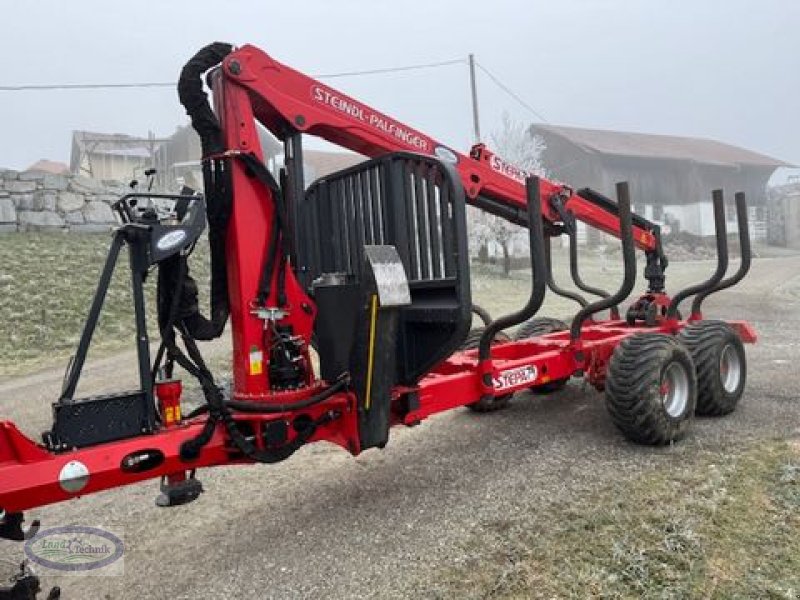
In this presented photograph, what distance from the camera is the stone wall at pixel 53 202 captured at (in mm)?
15359

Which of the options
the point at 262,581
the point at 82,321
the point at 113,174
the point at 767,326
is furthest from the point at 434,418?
the point at 113,174

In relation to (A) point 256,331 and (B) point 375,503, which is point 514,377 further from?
(A) point 256,331

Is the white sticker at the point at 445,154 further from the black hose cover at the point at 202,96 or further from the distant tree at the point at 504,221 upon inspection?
the distant tree at the point at 504,221

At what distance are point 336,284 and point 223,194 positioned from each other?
2.69 ft

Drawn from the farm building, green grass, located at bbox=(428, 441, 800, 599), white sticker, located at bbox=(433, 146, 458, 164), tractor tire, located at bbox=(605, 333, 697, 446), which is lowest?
green grass, located at bbox=(428, 441, 800, 599)

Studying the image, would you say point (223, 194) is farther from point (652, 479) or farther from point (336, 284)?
point (652, 479)

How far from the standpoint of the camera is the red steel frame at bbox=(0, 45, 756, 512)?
9.88 ft

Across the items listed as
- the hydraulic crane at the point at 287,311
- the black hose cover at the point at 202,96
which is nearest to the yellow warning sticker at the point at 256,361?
the hydraulic crane at the point at 287,311

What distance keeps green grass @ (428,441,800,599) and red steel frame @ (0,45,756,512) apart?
3.14ft

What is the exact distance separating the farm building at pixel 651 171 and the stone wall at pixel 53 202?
2898 centimetres

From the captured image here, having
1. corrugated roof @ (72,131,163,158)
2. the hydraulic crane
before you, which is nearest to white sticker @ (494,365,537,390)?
the hydraulic crane

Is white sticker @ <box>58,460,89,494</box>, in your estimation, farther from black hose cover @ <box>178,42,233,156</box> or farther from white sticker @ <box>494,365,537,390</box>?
white sticker @ <box>494,365,537,390</box>

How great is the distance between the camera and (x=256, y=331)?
383 centimetres

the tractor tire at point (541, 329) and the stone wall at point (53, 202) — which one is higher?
the stone wall at point (53, 202)
